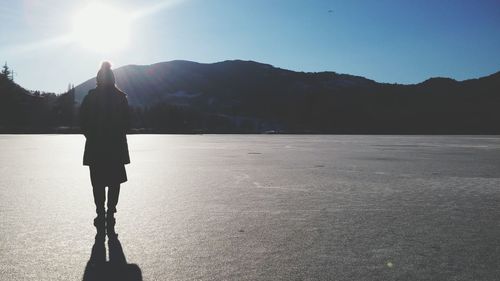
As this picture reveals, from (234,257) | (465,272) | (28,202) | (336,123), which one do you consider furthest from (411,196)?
(336,123)

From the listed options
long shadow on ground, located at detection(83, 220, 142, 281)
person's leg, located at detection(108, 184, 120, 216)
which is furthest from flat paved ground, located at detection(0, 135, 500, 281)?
person's leg, located at detection(108, 184, 120, 216)

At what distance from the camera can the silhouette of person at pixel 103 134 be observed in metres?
5.36

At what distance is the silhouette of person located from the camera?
5.36 metres

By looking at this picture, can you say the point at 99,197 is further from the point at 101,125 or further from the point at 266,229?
the point at 266,229

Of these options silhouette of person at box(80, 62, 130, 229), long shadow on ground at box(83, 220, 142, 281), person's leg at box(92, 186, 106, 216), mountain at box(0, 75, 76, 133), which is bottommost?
long shadow on ground at box(83, 220, 142, 281)

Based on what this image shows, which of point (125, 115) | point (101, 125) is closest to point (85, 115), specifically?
point (101, 125)

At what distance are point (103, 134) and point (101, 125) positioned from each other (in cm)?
12

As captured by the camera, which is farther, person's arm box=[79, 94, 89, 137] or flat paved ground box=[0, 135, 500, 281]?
person's arm box=[79, 94, 89, 137]

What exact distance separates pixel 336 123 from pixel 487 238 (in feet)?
480

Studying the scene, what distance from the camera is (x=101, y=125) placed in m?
5.38

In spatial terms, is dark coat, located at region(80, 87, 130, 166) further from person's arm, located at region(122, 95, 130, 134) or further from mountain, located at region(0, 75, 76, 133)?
mountain, located at region(0, 75, 76, 133)

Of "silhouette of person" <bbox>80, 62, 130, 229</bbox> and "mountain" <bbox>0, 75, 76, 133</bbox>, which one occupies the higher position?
"mountain" <bbox>0, 75, 76, 133</bbox>

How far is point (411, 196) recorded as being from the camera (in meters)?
7.96

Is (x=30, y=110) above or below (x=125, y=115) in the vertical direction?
above
